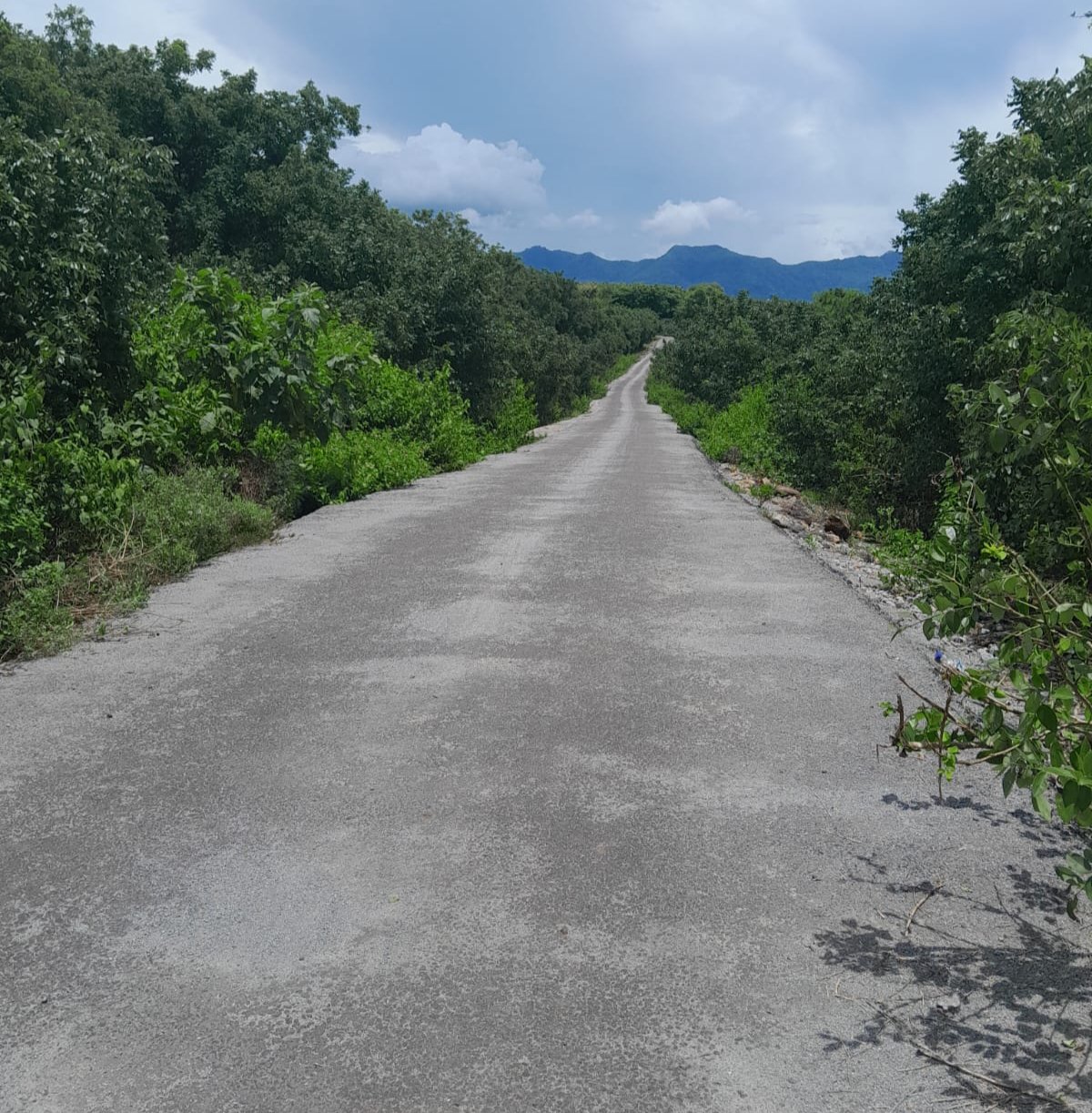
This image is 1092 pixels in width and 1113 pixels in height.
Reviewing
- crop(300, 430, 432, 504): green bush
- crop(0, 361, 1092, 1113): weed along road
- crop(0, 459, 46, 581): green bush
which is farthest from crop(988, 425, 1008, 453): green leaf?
crop(300, 430, 432, 504): green bush

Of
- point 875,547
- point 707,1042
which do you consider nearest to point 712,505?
point 875,547

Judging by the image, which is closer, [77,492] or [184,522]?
[77,492]

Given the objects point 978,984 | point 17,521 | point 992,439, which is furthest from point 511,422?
point 978,984

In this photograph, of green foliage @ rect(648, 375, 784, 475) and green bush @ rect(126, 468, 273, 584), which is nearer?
green bush @ rect(126, 468, 273, 584)

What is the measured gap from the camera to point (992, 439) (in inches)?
117

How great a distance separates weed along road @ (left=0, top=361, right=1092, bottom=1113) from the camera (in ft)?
7.84

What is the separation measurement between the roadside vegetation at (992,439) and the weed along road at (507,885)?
0.40m

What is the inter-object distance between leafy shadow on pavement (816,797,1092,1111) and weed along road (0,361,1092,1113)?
0.01m

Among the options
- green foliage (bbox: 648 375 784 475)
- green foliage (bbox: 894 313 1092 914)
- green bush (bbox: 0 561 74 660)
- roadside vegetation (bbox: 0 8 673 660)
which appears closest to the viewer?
green foliage (bbox: 894 313 1092 914)

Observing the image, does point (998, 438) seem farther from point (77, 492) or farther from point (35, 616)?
point (77, 492)

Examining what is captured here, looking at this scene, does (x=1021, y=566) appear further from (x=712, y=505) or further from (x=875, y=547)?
(x=712, y=505)

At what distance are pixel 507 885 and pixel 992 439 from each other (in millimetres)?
2156

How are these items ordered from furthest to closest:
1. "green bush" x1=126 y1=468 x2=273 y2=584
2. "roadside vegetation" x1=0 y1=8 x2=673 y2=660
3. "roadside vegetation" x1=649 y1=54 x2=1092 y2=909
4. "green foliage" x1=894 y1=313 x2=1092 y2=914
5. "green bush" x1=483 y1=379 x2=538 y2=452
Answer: "green bush" x1=483 y1=379 x2=538 y2=452, "green bush" x1=126 y1=468 x2=273 y2=584, "roadside vegetation" x1=0 y1=8 x2=673 y2=660, "roadside vegetation" x1=649 y1=54 x2=1092 y2=909, "green foliage" x1=894 y1=313 x2=1092 y2=914

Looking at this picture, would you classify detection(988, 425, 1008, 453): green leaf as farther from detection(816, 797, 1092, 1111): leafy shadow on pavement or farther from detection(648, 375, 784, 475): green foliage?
detection(648, 375, 784, 475): green foliage
